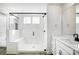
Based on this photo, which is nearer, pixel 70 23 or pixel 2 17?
pixel 2 17

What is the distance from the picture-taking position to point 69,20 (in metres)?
A: 1.76

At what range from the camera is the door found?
1.63 m

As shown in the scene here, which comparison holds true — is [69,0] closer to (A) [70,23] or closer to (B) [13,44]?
(A) [70,23]

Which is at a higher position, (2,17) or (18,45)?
(2,17)

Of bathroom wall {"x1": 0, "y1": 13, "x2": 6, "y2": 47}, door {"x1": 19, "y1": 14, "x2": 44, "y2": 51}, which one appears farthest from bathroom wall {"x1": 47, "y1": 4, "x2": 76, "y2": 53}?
bathroom wall {"x1": 0, "y1": 13, "x2": 6, "y2": 47}

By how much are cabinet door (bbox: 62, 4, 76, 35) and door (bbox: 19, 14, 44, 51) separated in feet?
1.28

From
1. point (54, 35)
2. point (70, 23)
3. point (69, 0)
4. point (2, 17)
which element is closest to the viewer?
point (69, 0)

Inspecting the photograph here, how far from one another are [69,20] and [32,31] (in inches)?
27.6

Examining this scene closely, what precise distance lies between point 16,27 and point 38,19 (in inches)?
15.6

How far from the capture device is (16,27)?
63.6 inches

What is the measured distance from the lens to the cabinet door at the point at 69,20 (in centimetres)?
164

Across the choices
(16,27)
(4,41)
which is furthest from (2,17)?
(4,41)

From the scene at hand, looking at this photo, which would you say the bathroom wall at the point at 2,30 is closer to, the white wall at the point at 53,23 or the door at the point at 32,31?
the door at the point at 32,31

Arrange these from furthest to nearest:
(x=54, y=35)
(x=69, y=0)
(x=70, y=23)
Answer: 1. (x=70, y=23)
2. (x=54, y=35)
3. (x=69, y=0)
